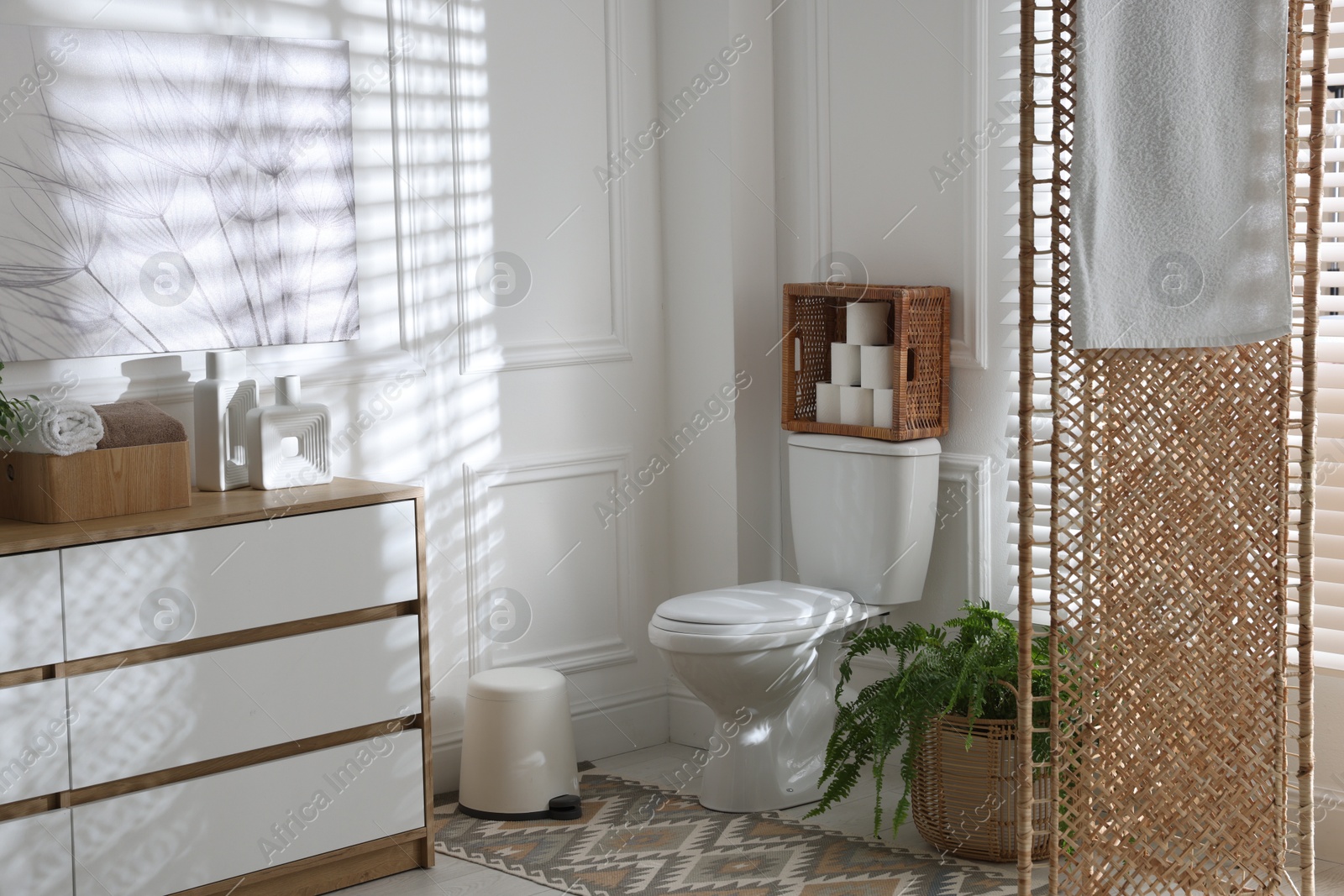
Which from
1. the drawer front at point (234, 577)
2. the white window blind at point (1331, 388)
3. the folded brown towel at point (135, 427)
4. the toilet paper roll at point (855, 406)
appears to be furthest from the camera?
the toilet paper roll at point (855, 406)

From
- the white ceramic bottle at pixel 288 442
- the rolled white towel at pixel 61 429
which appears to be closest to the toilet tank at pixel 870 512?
the white ceramic bottle at pixel 288 442

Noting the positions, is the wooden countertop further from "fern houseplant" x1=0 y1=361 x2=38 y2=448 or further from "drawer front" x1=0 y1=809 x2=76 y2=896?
"drawer front" x1=0 y1=809 x2=76 y2=896

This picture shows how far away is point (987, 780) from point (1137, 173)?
4.19 ft

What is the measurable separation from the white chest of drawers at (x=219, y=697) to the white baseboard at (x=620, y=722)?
809 mm

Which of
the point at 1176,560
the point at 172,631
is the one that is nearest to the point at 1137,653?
the point at 1176,560

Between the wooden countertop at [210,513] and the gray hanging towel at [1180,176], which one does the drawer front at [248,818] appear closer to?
the wooden countertop at [210,513]

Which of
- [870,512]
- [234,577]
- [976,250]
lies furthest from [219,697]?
[976,250]

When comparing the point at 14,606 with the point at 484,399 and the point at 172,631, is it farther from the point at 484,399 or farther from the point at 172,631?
the point at 484,399

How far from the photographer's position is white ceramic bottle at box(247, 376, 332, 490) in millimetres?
2846

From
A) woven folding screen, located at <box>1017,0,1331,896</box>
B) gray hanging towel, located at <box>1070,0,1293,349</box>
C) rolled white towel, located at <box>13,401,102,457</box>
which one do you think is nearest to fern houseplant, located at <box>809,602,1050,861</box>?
woven folding screen, located at <box>1017,0,1331,896</box>

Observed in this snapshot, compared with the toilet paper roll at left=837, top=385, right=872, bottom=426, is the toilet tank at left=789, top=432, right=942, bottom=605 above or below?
below

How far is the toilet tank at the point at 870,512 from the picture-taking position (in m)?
3.24

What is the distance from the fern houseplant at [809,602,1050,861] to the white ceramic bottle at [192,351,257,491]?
1424 mm

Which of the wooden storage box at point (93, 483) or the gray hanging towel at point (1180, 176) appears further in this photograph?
the wooden storage box at point (93, 483)
